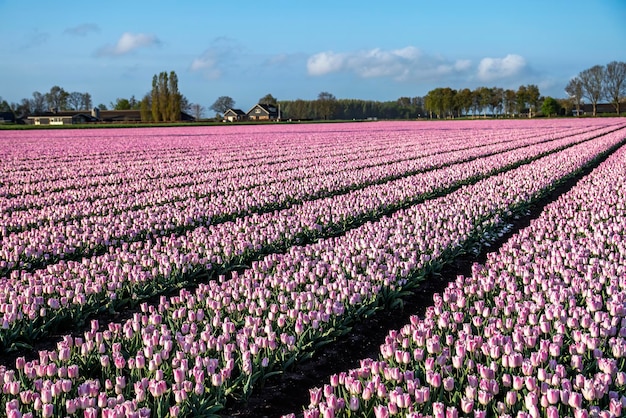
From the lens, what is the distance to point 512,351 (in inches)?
161

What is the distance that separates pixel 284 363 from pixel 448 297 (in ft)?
5.63

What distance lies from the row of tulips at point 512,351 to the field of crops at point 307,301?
0.06 ft

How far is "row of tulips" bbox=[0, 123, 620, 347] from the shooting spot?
5.48 metres

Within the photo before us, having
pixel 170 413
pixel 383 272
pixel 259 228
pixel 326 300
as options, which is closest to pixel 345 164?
pixel 259 228

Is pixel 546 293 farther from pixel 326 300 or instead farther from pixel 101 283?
pixel 101 283

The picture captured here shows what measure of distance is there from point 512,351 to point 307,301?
1.89m

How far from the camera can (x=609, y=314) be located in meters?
4.93

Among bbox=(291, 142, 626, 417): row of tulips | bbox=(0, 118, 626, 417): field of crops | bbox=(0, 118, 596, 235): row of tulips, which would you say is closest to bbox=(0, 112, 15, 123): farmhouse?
bbox=(0, 118, 596, 235): row of tulips

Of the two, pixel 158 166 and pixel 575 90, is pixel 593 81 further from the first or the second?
pixel 158 166

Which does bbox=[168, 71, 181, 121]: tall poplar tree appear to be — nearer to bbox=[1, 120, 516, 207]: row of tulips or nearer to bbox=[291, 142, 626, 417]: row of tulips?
bbox=[1, 120, 516, 207]: row of tulips

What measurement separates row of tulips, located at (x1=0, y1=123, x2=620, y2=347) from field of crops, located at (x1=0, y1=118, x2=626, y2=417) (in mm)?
27

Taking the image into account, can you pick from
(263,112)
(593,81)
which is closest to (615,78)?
(593,81)

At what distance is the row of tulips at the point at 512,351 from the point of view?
3418mm

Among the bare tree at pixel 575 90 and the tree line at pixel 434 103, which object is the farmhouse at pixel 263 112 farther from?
the bare tree at pixel 575 90
